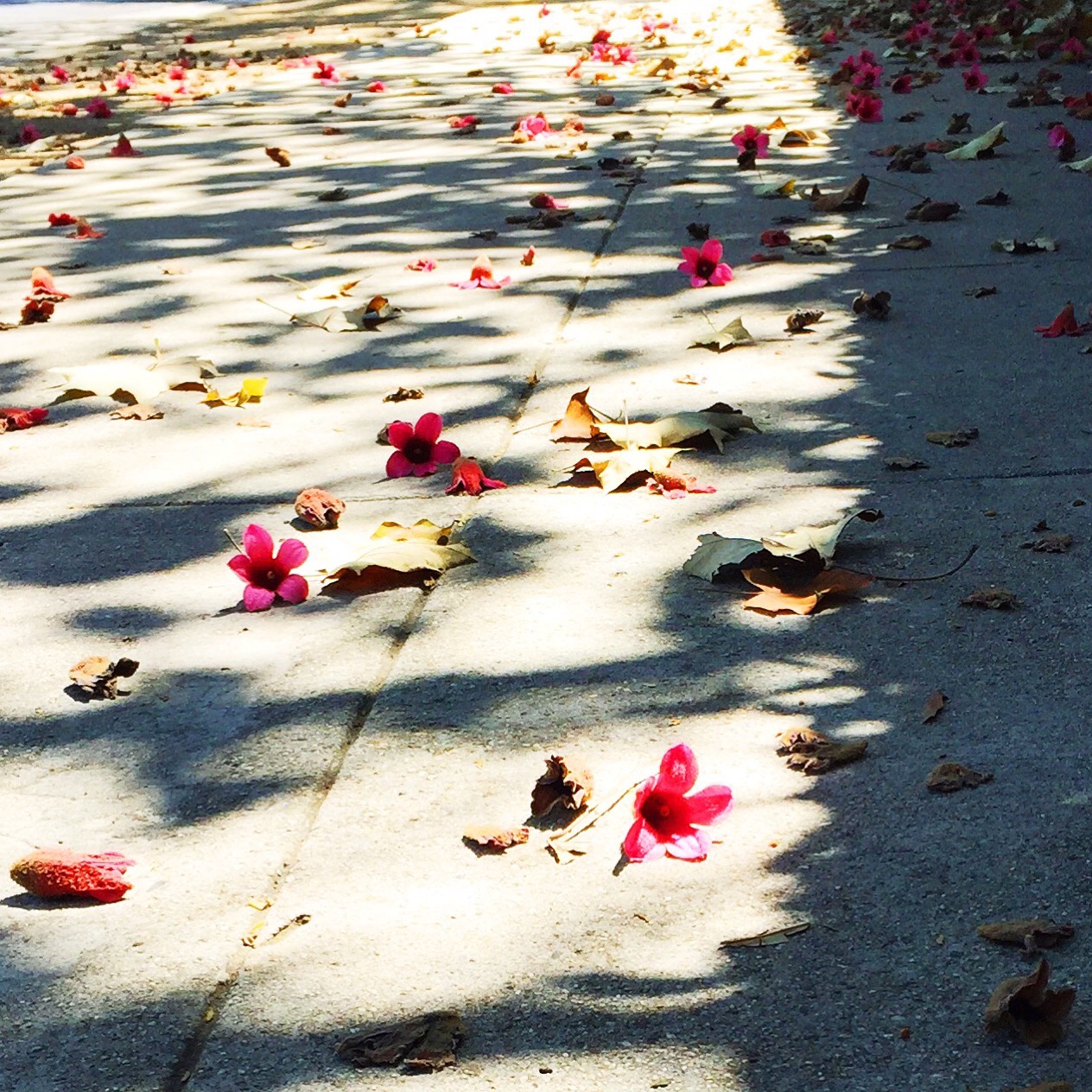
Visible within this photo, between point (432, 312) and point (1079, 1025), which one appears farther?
point (432, 312)

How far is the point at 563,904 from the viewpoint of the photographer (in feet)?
6.34

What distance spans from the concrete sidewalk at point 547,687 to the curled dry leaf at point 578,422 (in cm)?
10

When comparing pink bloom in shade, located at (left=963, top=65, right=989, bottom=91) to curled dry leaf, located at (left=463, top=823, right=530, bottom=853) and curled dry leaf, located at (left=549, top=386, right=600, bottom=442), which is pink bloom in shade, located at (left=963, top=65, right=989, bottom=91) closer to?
curled dry leaf, located at (left=549, top=386, right=600, bottom=442)

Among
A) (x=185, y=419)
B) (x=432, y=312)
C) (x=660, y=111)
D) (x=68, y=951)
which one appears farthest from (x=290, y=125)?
(x=68, y=951)

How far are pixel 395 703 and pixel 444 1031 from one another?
2.65ft

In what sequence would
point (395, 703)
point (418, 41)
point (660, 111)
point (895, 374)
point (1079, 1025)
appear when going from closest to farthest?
1. point (1079, 1025)
2. point (395, 703)
3. point (895, 374)
4. point (660, 111)
5. point (418, 41)

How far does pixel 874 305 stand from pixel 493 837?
8.80 feet

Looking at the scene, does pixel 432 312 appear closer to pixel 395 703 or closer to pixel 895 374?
pixel 895 374

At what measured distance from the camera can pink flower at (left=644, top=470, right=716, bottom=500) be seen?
3.22m

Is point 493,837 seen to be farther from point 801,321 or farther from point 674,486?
point 801,321

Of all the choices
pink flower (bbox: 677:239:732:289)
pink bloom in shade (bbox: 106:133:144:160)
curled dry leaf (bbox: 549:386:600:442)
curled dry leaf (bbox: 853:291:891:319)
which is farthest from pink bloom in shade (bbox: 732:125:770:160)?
curled dry leaf (bbox: 549:386:600:442)

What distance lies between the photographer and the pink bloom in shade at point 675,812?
2.01m

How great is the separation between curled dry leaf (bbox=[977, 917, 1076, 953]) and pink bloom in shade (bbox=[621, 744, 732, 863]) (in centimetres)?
38

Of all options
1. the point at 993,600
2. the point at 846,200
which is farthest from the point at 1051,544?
the point at 846,200
